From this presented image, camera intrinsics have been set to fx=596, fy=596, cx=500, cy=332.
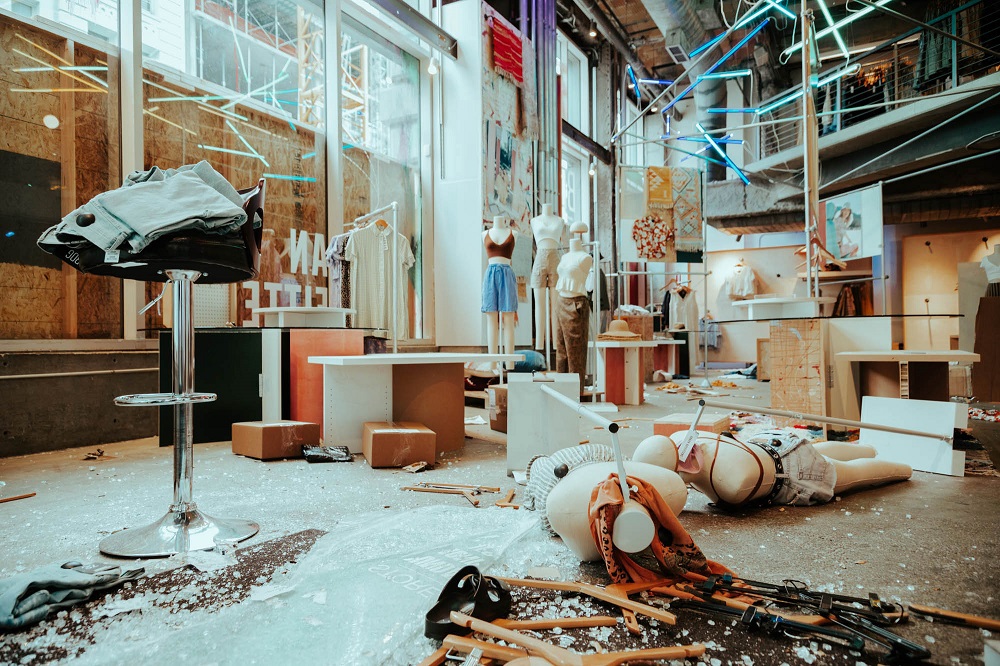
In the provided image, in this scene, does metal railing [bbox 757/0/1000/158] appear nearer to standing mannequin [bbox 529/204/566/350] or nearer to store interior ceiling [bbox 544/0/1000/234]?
store interior ceiling [bbox 544/0/1000/234]

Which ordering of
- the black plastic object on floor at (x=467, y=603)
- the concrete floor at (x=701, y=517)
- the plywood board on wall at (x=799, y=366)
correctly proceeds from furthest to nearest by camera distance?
1. the plywood board on wall at (x=799, y=366)
2. the concrete floor at (x=701, y=517)
3. the black plastic object on floor at (x=467, y=603)

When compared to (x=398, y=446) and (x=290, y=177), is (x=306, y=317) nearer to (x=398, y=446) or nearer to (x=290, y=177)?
(x=398, y=446)

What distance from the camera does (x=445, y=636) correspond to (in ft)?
4.34

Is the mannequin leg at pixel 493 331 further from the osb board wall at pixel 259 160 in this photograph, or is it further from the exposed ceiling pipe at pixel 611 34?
the exposed ceiling pipe at pixel 611 34

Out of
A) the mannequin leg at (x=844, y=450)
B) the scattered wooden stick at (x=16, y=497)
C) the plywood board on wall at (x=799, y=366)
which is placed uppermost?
the plywood board on wall at (x=799, y=366)

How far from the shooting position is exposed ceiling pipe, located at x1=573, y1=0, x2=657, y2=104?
10711 millimetres

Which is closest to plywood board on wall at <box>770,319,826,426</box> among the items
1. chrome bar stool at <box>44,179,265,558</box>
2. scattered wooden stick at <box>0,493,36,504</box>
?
Answer: chrome bar stool at <box>44,179,265,558</box>

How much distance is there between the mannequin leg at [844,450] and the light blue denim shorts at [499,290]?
3.82m

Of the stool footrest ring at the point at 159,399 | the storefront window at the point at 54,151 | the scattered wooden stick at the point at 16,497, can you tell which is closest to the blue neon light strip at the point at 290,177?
the storefront window at the point at 54,151

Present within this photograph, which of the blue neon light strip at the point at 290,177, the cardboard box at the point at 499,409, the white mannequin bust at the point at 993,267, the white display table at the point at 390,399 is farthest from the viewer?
the white mannequin bust at the point at 993,267

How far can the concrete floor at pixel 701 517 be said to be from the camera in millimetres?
1658

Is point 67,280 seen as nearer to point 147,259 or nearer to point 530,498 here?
point 147,259

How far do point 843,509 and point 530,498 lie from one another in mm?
1280

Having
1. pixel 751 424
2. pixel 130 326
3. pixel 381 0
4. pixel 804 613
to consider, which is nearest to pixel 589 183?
pixel 381 0
